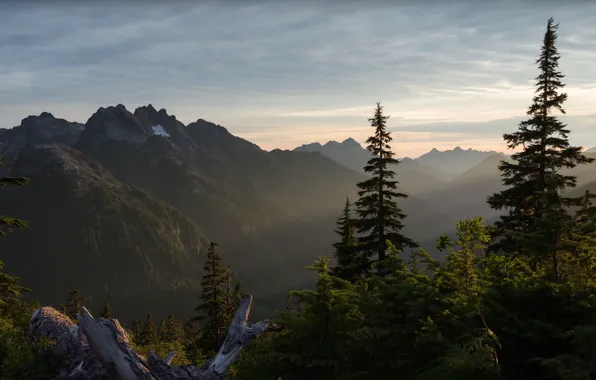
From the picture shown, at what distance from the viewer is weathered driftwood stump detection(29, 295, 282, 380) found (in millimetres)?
8023

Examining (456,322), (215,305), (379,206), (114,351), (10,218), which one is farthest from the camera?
(215,305)

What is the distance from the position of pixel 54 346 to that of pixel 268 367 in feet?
21.8

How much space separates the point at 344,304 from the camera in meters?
7.44

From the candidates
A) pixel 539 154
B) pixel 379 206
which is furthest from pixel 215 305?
pixel 539 154

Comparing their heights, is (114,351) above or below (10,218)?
below

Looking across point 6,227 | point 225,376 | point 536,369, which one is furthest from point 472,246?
point 6,227

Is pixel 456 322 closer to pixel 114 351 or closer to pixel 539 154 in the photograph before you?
pixel 114 351

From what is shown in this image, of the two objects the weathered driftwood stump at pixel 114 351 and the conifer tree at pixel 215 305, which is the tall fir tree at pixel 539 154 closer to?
the weathered driftwood stump at pixel 114 351

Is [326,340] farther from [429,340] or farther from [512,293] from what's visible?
[512,293]

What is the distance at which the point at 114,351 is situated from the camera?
8078 mm

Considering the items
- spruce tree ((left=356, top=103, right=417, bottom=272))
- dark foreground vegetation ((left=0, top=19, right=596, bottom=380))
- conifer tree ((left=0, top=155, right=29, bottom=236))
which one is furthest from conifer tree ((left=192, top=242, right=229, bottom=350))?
dark foreground vegetation ((left=0, top=19, right=596, bottom=380))

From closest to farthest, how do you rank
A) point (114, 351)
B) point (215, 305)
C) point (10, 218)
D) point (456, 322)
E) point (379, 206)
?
point (456, 322)
point (114, 351)
point (10, 218)
point (379, 206)
point (215, 305)

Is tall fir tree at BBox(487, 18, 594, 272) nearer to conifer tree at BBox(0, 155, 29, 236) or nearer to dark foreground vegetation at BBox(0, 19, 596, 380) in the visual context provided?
dark foreground vegetation at BBox(0, 19, 596, 380)

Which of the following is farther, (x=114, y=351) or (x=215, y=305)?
(x=215, y=305)
